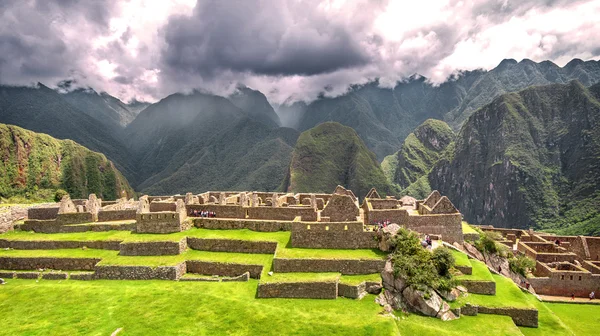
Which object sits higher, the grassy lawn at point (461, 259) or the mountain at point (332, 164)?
the mountain at point (332, 164)

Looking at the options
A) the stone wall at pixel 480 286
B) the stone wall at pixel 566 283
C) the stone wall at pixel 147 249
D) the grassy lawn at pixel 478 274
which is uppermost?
the stone wall at pixel 147 249

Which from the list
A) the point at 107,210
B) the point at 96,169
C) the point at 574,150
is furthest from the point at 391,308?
the point at 574,150

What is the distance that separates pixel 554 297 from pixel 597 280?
13.7 ft

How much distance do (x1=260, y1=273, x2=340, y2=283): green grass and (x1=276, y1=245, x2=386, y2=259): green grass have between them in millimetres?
1035

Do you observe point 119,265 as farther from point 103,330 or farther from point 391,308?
point 391,308

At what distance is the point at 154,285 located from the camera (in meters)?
18.4

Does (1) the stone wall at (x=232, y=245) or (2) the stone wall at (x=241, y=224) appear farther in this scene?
(2) the stone wall at (x=241, y=224)

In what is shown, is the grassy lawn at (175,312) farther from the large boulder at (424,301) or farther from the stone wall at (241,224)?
the stone wall at (241,224)

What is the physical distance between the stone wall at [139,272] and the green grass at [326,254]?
6.10m

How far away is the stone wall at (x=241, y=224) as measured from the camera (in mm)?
23547

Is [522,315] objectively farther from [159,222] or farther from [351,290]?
[159,222]

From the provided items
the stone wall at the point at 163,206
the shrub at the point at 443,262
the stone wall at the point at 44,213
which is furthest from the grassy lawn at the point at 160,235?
the shrub at the point at 443,262

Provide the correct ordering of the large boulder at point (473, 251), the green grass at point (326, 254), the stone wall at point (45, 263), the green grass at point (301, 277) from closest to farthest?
the green grass at point (301, 277)
the green grass at point (326, 254)
the stone wall at point (45, 263)
the large boulder at point (473, 251)

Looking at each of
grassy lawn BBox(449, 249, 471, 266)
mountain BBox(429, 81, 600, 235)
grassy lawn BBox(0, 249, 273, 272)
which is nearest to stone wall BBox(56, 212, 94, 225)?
grassy lawn BBox(0, 249, 273, 272)
